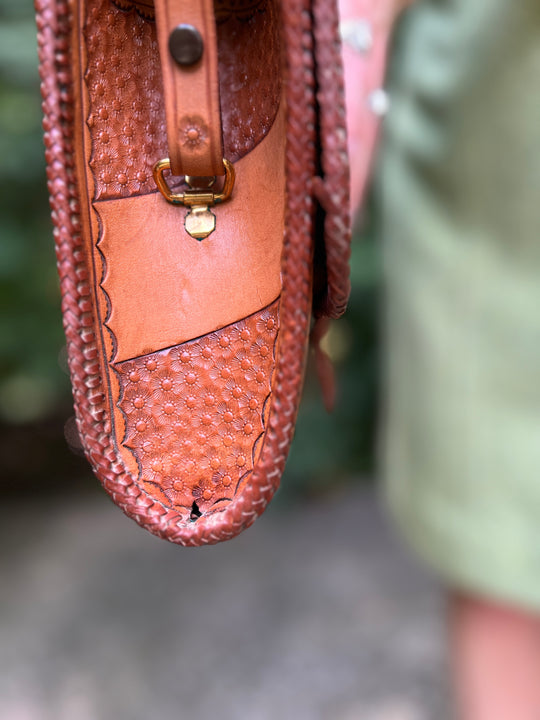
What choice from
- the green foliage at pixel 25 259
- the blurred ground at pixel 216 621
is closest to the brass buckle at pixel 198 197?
the green foliage at pixel 25 259

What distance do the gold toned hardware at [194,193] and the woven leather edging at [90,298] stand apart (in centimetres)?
6

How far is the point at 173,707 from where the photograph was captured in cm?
141

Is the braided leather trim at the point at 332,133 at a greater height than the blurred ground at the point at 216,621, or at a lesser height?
greater

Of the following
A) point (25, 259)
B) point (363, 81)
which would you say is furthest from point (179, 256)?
point (25, 259)

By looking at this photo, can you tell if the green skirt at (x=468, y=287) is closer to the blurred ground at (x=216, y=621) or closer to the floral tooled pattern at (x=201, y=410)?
the floral tooled pattern at (x=201, y=410)

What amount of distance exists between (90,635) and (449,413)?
1.02 m

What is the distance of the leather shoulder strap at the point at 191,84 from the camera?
377mm

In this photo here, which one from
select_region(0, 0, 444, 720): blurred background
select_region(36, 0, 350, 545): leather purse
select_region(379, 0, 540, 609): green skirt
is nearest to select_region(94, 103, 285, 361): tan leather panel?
select_region(36, 0, 350, 545): leather purse

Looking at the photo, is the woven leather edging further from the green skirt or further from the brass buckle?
the green skirt

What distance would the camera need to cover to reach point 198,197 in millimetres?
428

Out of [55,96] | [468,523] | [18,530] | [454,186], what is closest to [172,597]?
[18,530]

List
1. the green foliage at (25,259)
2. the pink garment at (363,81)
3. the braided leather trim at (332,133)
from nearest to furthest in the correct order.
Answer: the braided leather trim at (332,133)
the pink garment at (363,81)
the green foliage at (25,259)

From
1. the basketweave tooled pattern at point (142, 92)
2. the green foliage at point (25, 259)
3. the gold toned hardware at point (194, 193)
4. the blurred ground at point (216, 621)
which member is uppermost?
the basketweave tooled pattern at point (142, 92)

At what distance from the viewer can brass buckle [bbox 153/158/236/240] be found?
0.43 m
